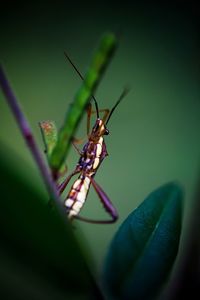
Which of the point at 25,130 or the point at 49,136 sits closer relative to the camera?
the point at 25,130

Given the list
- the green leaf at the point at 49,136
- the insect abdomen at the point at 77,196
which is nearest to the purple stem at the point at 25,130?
the green leaf at the point at 49,136

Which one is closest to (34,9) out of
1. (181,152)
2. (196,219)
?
(181,152)

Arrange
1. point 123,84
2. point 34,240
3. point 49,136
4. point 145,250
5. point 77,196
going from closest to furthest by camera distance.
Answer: point 34,240 < point 145,250 < point 49,136 < point 77,196 < point 123,84

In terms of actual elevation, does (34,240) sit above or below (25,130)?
below

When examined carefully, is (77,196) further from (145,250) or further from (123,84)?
(123,84)

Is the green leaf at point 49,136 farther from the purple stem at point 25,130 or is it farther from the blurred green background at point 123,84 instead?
the blurred green background at point 123,84

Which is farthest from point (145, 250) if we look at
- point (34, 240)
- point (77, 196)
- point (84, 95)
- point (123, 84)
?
point (123, 84)
